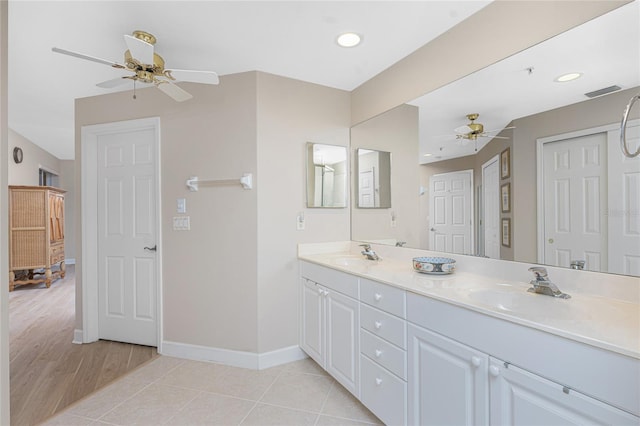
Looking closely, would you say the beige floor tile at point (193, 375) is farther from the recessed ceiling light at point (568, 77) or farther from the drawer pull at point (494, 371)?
the recessed ceiling light at point (568, 77)

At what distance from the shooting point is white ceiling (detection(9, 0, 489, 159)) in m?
1.68

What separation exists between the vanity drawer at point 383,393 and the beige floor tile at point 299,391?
1.27ft

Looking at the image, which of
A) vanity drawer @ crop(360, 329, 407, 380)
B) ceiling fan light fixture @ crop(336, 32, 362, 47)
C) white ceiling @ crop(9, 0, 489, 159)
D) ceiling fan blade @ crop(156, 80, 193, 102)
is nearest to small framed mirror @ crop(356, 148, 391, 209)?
white ceiling @ crop(9, 0, 489, 159)

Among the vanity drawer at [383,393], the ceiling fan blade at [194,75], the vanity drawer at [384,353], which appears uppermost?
the ceiling fan blade at [194,75]

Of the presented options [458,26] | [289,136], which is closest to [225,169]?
[289,136]

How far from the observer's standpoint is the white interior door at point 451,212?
1927mm

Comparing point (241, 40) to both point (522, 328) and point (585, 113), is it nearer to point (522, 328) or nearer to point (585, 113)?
point (585, 113)

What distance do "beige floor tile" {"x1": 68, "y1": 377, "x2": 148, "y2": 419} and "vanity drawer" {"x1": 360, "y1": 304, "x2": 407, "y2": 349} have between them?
1681 mm

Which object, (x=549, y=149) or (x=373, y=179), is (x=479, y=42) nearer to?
(x=549, y=149)

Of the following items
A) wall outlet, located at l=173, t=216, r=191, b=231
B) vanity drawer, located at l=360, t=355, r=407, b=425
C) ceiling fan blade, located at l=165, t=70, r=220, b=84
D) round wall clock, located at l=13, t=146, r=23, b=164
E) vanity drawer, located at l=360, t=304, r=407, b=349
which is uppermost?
round wall clock, located at l=13, t=146, r=23, b=164

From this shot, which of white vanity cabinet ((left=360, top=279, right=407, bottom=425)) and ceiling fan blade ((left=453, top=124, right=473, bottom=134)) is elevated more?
ceiling fan blade ((left=453, top=124, right=473, bottom=134))

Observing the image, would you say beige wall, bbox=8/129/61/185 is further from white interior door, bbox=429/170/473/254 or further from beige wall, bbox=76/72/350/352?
white interior door, bbox=429/170/473/254

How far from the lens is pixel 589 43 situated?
4.33ft

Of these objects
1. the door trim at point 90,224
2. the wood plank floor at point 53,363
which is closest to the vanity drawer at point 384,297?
the wood plank floor at point 53,363
